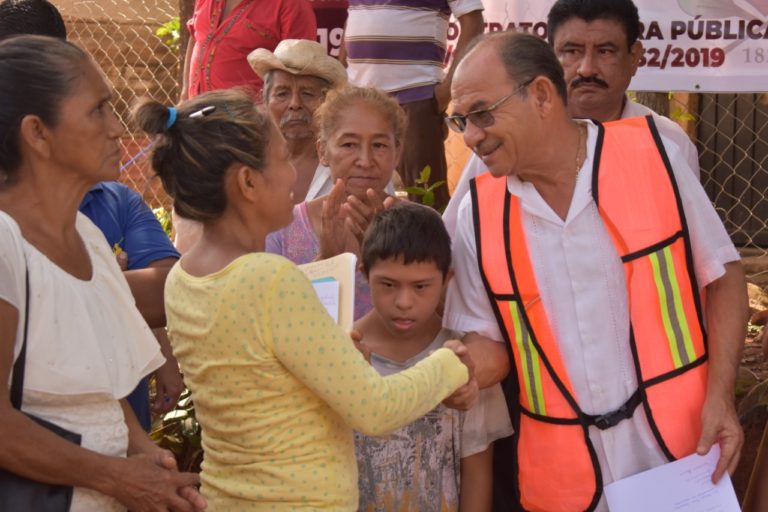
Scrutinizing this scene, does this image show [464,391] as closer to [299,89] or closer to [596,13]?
[299,89]

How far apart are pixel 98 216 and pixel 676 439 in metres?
1.78

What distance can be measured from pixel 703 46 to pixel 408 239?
2.90 m

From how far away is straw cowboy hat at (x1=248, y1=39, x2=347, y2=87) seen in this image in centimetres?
456

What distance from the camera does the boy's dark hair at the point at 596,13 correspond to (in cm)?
450

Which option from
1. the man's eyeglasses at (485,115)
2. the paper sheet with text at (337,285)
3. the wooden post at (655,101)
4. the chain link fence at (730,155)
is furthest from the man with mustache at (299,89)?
the wooden post at (655,101)

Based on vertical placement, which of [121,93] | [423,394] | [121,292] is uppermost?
[121,292]

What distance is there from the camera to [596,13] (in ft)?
14.8

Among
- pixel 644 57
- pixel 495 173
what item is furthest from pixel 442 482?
pixel 644 57

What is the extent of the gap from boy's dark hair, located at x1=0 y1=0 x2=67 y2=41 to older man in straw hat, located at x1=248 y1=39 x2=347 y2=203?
102 cm

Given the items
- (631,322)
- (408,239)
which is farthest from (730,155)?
(408,239)

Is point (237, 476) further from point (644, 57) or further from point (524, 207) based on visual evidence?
point (644, 57)

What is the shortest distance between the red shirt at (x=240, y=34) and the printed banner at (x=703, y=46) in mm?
1242

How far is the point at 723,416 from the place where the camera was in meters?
3.20

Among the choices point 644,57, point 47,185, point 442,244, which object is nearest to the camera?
point 47,185
